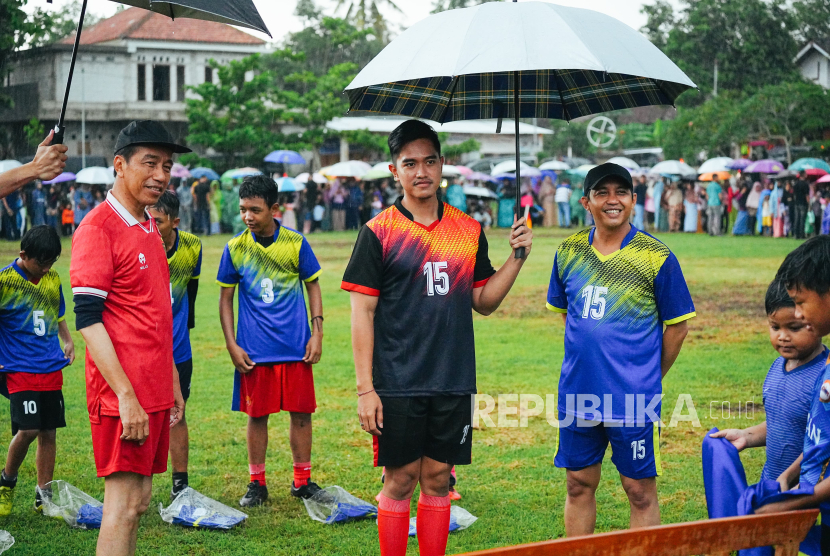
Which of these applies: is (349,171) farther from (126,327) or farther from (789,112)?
(126,327)

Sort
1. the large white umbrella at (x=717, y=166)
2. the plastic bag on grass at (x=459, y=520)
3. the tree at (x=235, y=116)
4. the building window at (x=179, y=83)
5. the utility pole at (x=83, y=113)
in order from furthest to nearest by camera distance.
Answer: the building window at (x=179, y=83) < the utility pole at (x=83, y=113) < the tree at (x=235, y=116) < the large white umbrella at (x=717, y=166) < the plastic bag on grass at (x=459, y=520)

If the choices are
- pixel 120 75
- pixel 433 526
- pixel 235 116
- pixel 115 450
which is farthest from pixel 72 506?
pixel 120 75

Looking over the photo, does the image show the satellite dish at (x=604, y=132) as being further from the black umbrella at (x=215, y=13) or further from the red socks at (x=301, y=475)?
the black umbrella at (x=215, y=13)

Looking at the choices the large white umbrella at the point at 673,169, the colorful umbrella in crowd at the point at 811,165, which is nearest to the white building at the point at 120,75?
the large white umbrella at the point at 673,169

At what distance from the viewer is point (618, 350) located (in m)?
4.37

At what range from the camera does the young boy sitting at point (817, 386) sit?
2.98 m

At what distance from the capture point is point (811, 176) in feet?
98.1

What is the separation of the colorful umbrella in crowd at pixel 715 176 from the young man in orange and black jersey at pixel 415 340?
27544 mm

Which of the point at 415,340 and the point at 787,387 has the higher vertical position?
the point at 415,340

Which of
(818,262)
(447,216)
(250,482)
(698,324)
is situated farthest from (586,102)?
(698,324)

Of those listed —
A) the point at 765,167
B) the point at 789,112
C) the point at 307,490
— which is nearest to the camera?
the point at 307,490

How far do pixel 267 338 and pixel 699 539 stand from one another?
3.66 meters

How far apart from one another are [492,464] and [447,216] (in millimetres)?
2909

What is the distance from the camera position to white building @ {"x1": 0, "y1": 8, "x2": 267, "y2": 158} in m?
41.2
